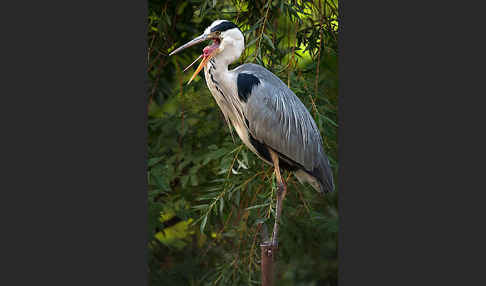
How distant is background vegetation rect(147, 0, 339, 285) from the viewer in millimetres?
2867

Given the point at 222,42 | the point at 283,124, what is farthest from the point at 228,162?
the point at 222,42

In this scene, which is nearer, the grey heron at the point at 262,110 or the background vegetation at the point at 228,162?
the grey heron at the point at 262,110

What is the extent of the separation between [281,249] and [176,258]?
0.66 meters

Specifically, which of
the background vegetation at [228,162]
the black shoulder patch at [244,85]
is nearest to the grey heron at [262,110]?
the black shoulder patch at [244,85]

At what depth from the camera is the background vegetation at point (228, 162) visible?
287cm

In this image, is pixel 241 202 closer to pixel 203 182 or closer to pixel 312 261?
pixel 203 182

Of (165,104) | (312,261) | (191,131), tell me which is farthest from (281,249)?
(165,104)

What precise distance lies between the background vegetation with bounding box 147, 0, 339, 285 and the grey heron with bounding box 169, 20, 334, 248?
0.83ft

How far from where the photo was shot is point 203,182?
132 inches

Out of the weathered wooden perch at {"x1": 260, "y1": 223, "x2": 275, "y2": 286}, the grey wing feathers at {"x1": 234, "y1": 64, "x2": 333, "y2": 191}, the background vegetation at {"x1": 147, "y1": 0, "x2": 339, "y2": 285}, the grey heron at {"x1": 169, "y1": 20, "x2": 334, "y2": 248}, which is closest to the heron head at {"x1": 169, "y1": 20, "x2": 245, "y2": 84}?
the grey heron at {"x1": 169, "y1": 20, "x2": 334, "y2": 248}

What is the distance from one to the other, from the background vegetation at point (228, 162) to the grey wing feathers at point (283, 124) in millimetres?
247

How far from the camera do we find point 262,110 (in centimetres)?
241

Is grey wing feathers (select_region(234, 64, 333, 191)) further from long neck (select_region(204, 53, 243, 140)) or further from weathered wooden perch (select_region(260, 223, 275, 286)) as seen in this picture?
weathered wooden perch (select_region(260, 223, 275, 286))

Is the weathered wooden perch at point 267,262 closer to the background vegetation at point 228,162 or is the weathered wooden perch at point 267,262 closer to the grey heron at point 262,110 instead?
the grey heron at point 262,110
